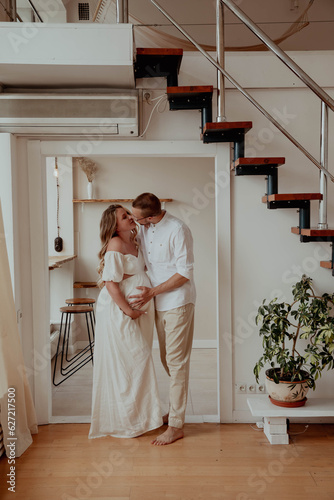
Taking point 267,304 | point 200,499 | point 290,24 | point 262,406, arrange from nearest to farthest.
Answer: point 200,499 < point 262,406 < point 267,304 < point 290,24

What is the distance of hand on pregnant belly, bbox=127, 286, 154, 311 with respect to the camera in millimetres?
Result: 3389

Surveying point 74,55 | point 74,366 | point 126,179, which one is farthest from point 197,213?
point 74,55

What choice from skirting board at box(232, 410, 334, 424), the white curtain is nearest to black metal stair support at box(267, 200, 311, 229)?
skirting board at box(232, 410, 334, 424)

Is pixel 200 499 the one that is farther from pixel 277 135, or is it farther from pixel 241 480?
pixel 277 135

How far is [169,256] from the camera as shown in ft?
11.4

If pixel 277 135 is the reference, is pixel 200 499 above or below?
below

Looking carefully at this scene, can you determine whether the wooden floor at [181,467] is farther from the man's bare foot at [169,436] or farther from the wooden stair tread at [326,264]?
the wooden stair tread at [326,264]

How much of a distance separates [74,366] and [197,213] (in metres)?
2.31

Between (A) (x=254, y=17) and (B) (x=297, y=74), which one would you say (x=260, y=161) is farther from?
(A) (x=254, y=17)

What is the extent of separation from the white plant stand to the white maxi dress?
719 mm

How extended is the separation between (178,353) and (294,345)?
0.82 m

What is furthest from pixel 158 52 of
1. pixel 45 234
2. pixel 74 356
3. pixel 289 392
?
pixel 74 356

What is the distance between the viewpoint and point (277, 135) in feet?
11.7

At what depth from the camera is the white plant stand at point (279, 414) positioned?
3.28 m
